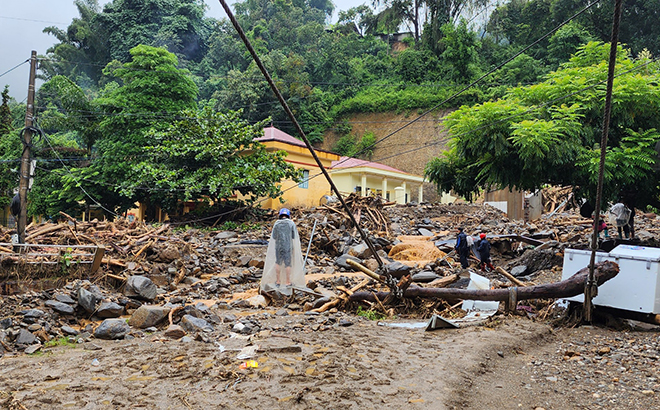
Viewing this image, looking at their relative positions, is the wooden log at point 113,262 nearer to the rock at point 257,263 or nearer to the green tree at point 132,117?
the rock at point 257,263

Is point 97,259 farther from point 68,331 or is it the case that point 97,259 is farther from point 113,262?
point 68,331

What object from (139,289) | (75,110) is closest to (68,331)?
(139,289)

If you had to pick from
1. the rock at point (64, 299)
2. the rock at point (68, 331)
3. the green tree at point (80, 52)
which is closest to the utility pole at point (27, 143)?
the rock at point (64, 299)

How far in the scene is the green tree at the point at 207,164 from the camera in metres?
21.0

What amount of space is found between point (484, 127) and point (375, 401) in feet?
29.6

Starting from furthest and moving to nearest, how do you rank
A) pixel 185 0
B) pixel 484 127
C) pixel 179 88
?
pixel 185 0 < pixel 179 88 < pixel 484 127

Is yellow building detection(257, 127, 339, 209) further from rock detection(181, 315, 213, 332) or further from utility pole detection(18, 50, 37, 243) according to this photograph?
rock detection(181, 315, 213, 332)

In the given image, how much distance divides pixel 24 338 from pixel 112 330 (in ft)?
3.63

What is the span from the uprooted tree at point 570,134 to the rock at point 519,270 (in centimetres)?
209

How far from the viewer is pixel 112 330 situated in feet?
21.8

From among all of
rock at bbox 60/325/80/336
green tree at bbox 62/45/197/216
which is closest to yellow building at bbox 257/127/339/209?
green tree at bbox 62/45/197/216

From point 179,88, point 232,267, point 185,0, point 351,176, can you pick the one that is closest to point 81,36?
point 185,0

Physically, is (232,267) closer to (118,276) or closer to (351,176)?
(118,276)

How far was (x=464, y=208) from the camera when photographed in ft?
93.3
